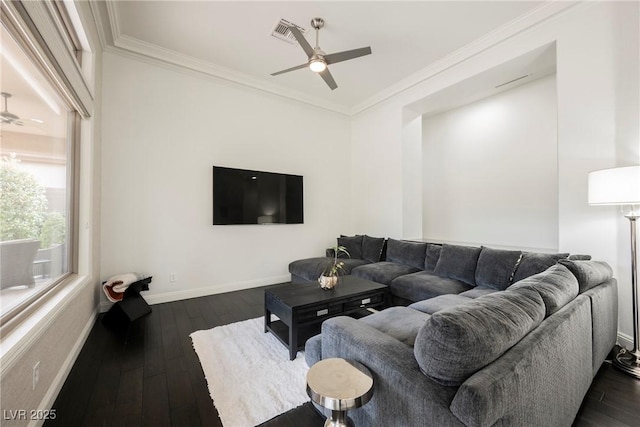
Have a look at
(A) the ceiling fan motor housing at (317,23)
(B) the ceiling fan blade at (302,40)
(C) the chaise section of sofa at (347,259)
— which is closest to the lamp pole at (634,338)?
(C) the chaise section of sofa at (347,259)

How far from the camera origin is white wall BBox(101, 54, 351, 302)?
3355 millimetres

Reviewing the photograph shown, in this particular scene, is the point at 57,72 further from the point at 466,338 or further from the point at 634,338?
the point at 634,338

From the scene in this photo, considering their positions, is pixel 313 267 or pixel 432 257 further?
pixel 313 267

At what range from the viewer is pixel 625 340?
2.36m

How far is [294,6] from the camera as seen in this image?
9.16 feet

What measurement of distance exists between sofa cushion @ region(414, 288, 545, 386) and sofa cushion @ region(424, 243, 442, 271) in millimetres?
2556

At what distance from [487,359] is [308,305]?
1.57 meters

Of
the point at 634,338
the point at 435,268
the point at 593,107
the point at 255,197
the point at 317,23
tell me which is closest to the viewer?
the point at 634,338

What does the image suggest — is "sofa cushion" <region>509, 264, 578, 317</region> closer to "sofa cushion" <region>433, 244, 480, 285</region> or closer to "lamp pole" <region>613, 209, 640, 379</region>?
"lamp pole" <region>613, 209, 640, 379</region>

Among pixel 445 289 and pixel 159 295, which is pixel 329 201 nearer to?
pixel 445 289

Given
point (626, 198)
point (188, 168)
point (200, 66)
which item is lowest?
point (626, 198)

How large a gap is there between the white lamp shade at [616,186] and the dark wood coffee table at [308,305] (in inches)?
78.9

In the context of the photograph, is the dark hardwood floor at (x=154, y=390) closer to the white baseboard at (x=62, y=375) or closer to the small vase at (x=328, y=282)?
the white baseboard at (x=62, y=375)

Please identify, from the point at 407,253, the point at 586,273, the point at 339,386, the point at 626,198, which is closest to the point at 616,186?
the point at 626,198
